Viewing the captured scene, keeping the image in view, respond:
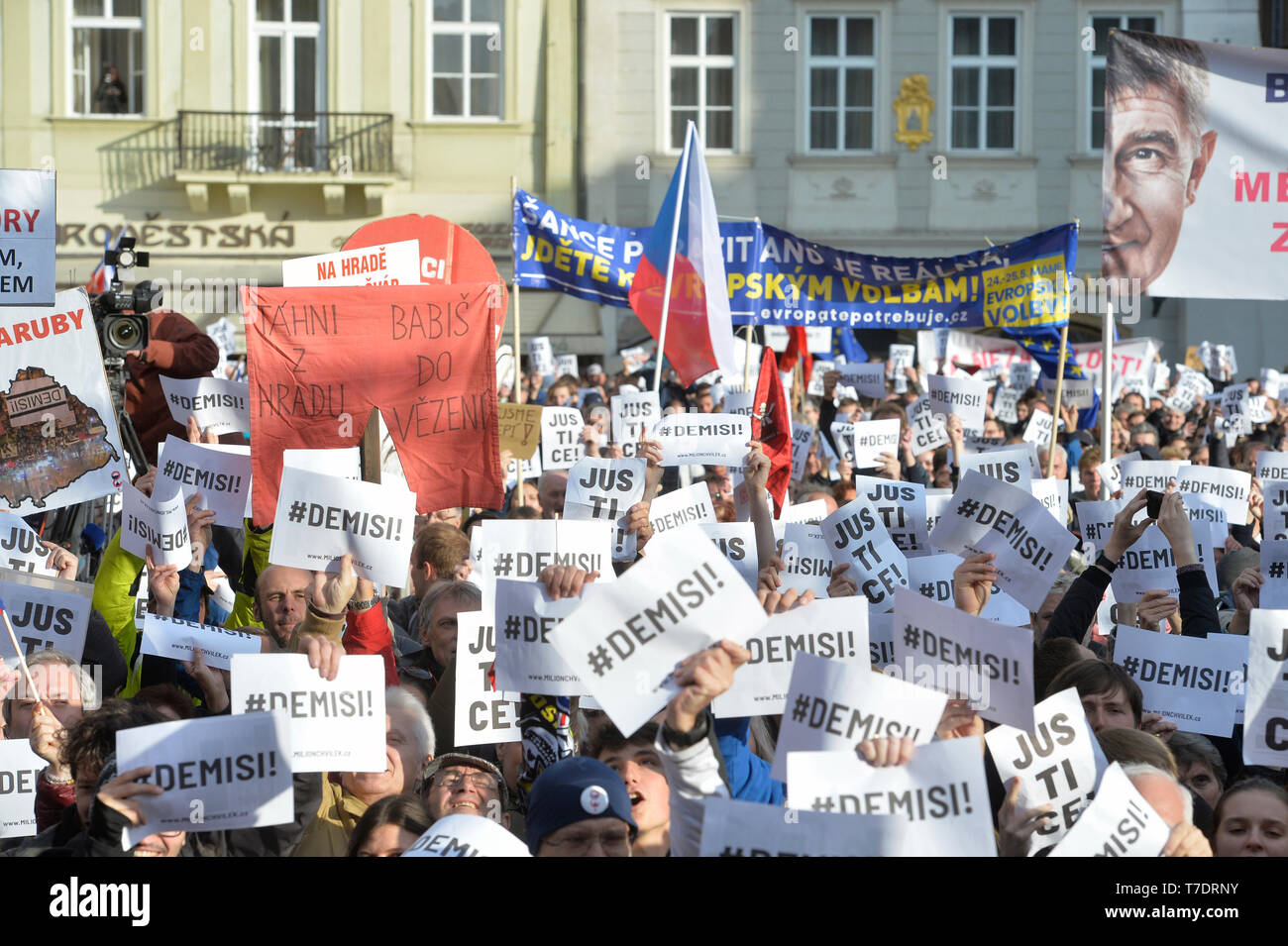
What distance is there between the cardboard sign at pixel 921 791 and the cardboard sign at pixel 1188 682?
2.20 m

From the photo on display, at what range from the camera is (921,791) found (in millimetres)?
3164

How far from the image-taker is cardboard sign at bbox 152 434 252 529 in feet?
20.3

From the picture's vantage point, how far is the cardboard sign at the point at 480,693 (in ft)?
15.6

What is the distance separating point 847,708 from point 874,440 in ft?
20.8

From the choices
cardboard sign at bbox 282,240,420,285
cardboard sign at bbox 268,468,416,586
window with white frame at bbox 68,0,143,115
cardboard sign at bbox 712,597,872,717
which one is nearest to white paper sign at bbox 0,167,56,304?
cardboard sign at bbox 268,468,416,586

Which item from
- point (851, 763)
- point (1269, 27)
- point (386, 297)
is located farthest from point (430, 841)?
point (1269, 27)

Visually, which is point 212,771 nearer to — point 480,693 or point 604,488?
point 480,693

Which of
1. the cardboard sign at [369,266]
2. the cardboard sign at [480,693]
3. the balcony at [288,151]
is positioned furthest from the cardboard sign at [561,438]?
the balcony at [288,151]

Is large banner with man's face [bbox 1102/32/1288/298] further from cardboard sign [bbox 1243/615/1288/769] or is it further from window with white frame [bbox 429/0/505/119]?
window with white frame [bbox 429/0/505/119]

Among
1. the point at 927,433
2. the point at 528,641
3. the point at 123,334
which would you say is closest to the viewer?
the point at 528,641

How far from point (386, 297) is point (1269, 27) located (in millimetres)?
21339

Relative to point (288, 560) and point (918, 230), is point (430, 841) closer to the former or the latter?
point (288, 560)

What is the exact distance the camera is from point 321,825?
413 cm

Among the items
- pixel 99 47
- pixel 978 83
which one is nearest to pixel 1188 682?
pixel 978 83
